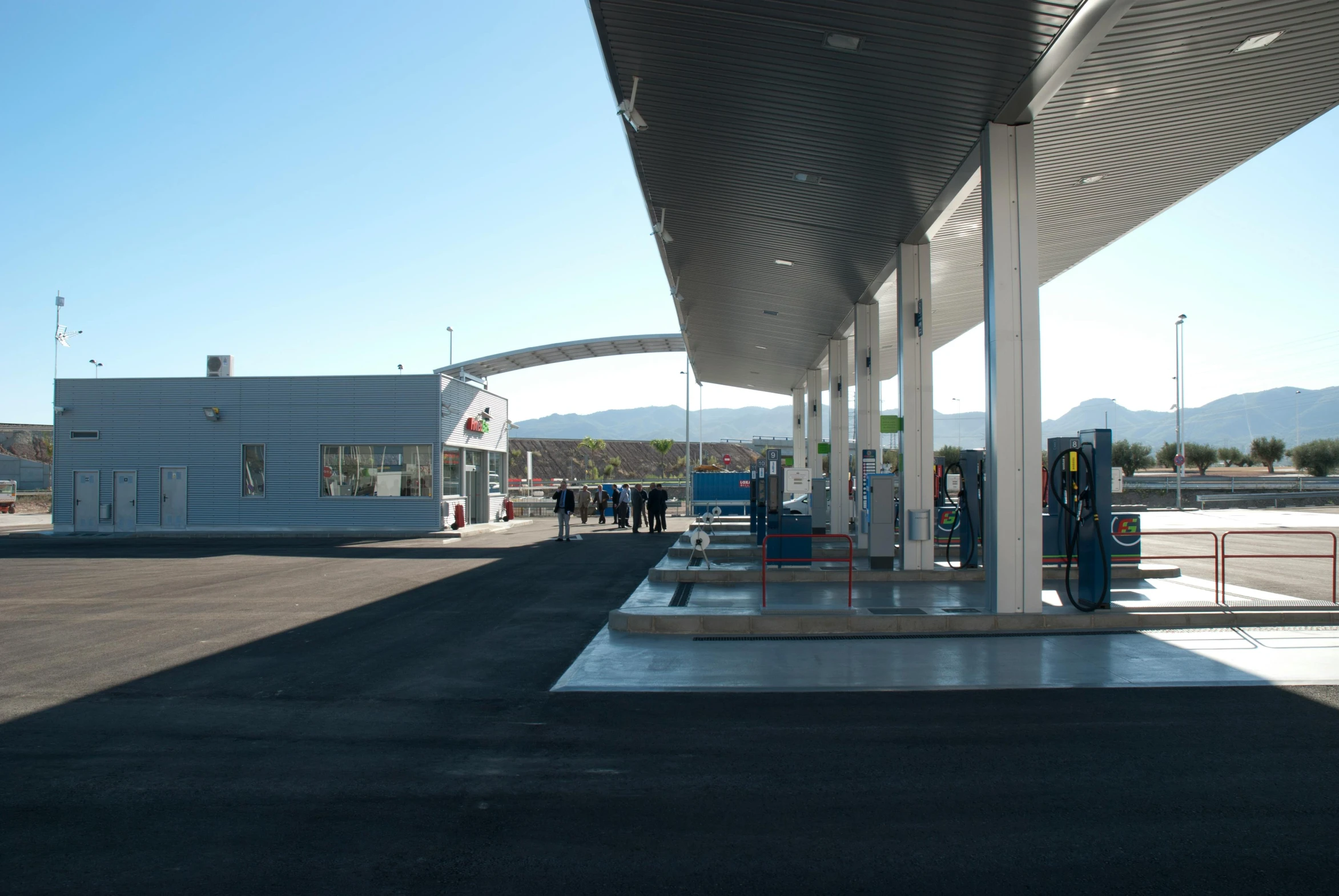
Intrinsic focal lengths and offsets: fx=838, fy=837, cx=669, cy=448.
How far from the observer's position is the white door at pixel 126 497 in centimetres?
2898

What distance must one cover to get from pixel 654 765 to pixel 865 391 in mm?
13791

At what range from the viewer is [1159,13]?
7.61 metres

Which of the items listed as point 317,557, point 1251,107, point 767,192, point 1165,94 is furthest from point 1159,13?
point 317,557

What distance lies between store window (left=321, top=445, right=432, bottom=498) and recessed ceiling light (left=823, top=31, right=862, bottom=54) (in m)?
22.6

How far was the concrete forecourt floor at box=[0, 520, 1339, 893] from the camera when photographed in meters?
3.98

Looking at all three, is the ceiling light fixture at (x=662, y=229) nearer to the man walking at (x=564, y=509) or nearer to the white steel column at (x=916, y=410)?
the white steel column at (x=916, y=410)

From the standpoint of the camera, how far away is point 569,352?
33.9 m

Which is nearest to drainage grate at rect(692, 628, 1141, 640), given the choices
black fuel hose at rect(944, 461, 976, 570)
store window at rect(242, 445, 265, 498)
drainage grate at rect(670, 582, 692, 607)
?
drainage grate at rect(670, 582, 692, 607)

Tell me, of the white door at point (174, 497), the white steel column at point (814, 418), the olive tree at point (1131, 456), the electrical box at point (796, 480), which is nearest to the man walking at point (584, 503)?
the white steel column at point (814, 418)

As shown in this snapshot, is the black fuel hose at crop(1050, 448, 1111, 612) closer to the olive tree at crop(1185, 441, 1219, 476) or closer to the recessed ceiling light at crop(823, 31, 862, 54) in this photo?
the recessed ceiling light at crop(823, 31, 862, 54)

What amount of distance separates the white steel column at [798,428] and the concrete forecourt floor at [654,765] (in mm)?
20962

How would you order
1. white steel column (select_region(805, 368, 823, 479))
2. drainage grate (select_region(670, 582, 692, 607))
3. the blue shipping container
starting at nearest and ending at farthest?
drainage grate (select_region(670, 582, 692, 607))
white steel column (select_region(805, 368, 823, 479))
the blue shipping container

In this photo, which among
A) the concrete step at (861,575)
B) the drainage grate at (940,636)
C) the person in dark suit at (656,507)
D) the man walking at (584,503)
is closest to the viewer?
the drainage grate at (940,636)

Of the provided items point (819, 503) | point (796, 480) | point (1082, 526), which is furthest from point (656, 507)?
point (1082, 526)
